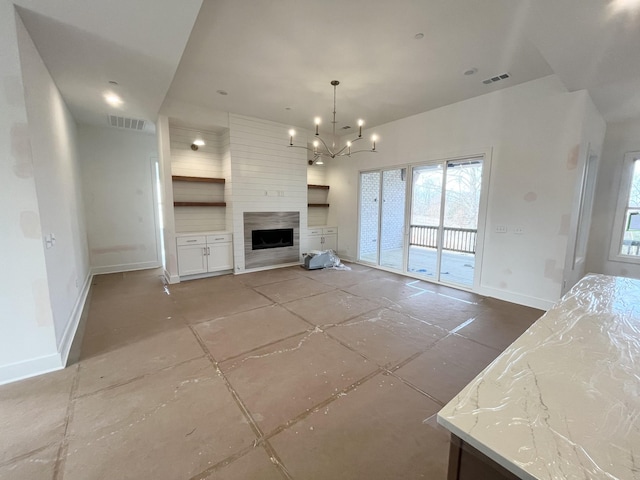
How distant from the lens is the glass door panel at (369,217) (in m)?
6.24

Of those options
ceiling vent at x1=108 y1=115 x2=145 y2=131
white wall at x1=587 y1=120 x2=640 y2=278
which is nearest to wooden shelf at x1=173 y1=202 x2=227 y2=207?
ceiling vent at x1=108 y1=115 x2=145 y2=131

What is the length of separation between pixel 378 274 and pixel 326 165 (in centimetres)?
336

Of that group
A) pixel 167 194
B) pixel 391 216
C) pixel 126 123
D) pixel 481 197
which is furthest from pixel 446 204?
pixel 126 123

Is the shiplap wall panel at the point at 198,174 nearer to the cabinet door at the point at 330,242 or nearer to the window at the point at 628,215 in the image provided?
the cabinet door at the point at 330,242

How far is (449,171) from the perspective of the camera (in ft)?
15.7

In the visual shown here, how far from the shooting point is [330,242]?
7055 mm

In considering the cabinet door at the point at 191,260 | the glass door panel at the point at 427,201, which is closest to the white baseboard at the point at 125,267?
the cabinet door at the point at 191,260

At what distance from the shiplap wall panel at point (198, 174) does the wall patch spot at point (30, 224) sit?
3.20 m

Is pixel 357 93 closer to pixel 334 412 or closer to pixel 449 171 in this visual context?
pixel 449 171

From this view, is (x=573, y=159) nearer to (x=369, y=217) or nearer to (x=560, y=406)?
(x=369, y=217)

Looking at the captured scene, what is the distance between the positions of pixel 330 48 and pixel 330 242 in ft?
15.1

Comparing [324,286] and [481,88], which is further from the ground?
[481,88]

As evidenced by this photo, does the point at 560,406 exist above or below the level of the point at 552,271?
above

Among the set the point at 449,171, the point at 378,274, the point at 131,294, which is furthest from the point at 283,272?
the point at 449,171
